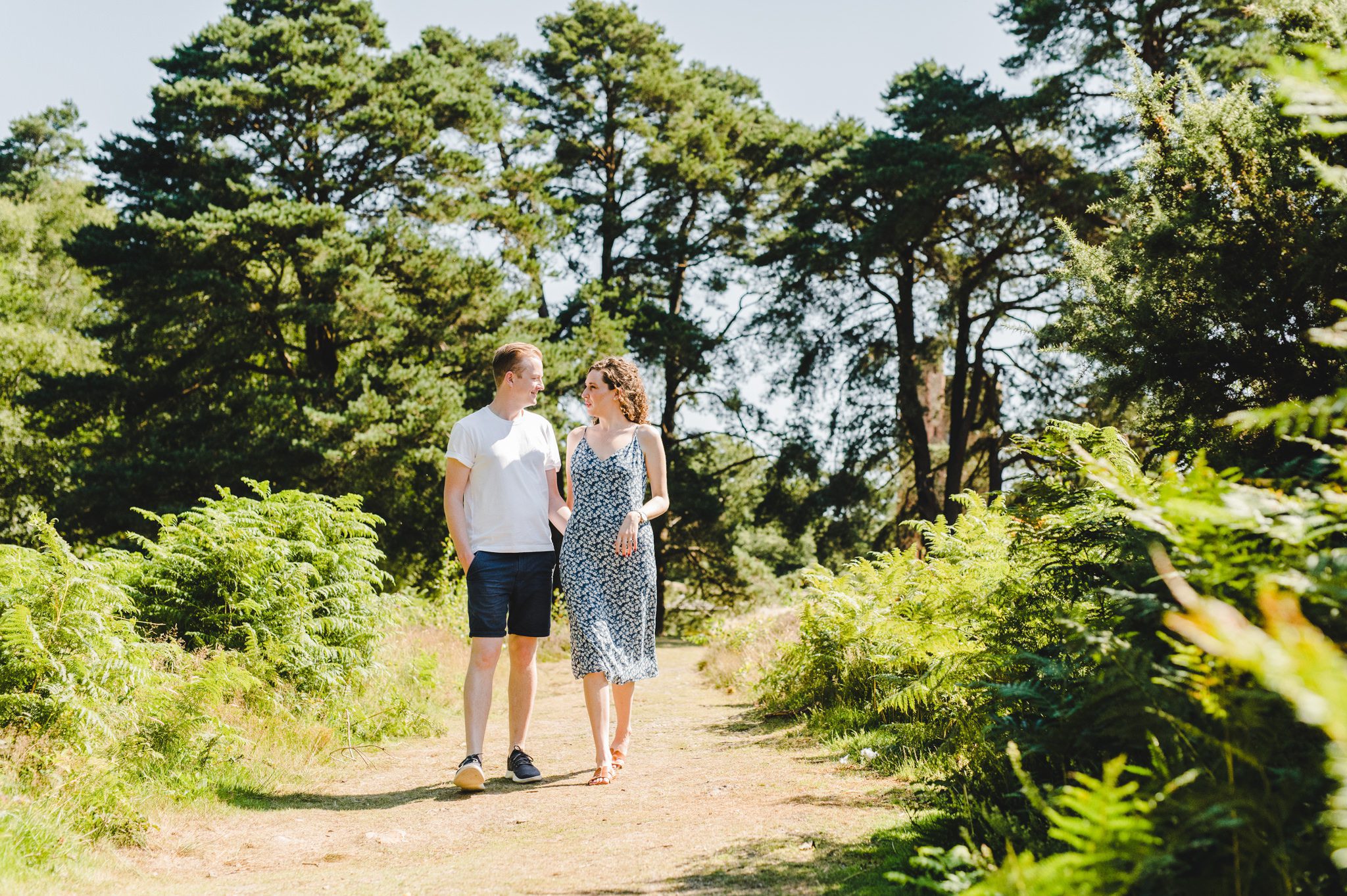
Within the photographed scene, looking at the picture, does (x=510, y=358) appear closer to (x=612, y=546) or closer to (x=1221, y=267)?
(x=612, y=546)

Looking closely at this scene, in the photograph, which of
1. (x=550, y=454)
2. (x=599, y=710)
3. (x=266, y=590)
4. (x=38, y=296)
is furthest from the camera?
(x=38, y=296)

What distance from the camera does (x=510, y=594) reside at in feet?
17.9

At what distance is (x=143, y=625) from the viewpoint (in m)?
5.95

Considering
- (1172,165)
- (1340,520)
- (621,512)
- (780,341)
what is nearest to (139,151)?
(780,341)

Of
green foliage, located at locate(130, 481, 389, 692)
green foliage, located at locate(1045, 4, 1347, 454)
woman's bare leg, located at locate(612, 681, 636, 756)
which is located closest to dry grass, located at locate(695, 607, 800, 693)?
woman's bare leg, located at locate(612, 681, 636, 756)

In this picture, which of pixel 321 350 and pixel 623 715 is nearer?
Answer: pixel 623 715

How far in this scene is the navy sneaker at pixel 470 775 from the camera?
5055 millimetres

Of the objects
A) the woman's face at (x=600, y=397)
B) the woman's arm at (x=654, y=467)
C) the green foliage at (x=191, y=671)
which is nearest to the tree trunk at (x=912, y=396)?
the green foliage at (x=191, y=671)

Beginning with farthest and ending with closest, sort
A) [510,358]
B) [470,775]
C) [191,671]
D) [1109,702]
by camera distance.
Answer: [510,358], [191,671], [470,775], [1109,702]

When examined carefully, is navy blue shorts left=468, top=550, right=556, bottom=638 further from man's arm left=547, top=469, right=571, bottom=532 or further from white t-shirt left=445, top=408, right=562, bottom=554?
man's arm left=547, top=469, right=571, bottom=532

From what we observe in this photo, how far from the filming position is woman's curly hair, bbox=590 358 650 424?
5.61 metres

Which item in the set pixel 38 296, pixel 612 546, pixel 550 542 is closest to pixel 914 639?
pixel 612 546

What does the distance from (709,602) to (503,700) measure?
2570 centimetres

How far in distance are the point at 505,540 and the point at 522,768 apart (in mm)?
1284
